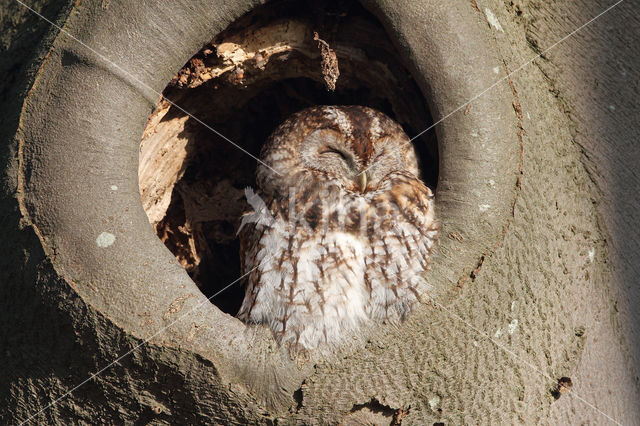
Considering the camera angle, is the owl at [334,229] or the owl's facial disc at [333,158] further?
the owl's facial disc at [333,158]

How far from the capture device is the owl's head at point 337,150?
1.91 m

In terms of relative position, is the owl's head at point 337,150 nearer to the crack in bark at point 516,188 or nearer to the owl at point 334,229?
the owl at point 334,229

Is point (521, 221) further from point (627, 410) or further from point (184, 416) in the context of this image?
point (184, 416)

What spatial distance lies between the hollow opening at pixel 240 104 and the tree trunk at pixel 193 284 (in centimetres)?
25

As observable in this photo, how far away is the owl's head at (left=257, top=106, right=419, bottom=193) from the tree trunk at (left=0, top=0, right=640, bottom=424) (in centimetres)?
56

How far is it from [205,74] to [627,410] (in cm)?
165

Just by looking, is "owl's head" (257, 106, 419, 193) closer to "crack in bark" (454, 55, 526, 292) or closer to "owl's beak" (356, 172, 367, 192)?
"owl's beak" (356, 172, 367, 192)

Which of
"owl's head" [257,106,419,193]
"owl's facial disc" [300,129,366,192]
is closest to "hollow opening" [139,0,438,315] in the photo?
"owl's head" [257,106,419,193]

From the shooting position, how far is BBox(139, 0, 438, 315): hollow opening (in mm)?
1602

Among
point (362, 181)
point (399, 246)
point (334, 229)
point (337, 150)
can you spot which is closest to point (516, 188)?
point (399, 246)

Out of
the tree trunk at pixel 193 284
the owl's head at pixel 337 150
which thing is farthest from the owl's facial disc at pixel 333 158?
the tree trunk at pixel 193 284

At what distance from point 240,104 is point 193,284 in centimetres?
94

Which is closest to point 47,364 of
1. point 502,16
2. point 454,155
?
point 454,155

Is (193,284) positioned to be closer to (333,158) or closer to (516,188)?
(516,188)
